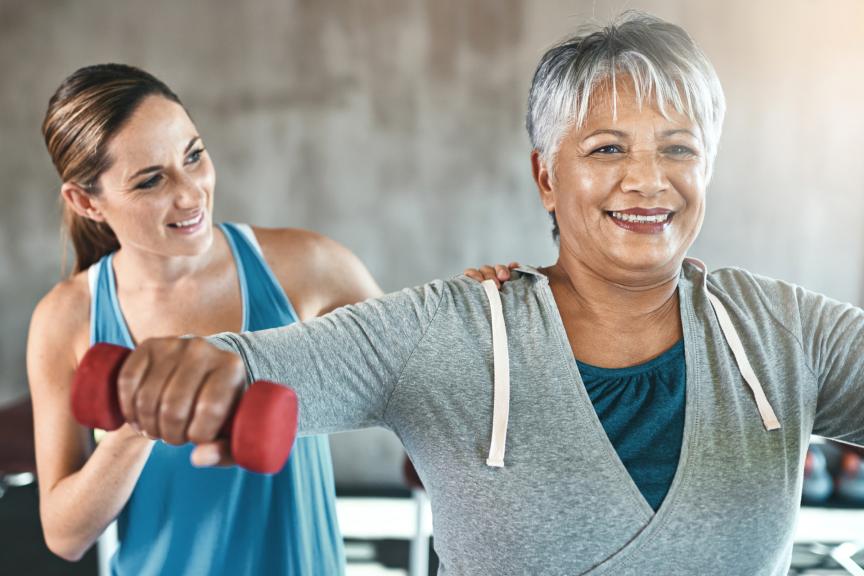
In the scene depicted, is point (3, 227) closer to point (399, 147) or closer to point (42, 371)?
point (399, 147)

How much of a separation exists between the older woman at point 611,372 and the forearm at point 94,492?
0.52 m

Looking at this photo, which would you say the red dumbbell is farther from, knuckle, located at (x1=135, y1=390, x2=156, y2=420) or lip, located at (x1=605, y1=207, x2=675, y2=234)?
lip, located at (x1=605, y1=207, x2=675, y2=234)

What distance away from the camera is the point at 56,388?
1566 millimetres

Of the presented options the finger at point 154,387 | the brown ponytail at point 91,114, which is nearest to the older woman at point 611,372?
the finger at point 154,387

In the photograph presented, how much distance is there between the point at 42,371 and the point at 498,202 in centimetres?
270

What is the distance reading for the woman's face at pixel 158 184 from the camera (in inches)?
61.4

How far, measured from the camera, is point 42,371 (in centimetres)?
158

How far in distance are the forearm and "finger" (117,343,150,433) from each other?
64cm

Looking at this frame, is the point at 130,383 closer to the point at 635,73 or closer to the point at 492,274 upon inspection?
the point at 492,274

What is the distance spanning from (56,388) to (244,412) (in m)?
1.03

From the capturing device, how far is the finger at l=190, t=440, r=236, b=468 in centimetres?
73

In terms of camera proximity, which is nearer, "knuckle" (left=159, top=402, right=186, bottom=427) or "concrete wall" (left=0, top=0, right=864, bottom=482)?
"knuckle" (left=159, top=402, right=186, bottom=427)

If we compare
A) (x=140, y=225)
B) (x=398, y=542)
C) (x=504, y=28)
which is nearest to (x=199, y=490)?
(x=140, y=225)

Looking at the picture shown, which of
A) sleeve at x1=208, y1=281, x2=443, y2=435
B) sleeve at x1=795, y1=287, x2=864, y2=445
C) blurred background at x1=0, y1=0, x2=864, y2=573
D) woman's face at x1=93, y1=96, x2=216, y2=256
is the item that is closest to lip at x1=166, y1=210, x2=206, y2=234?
woman's face at x1=93, y1=96, x2=216, y2=256
